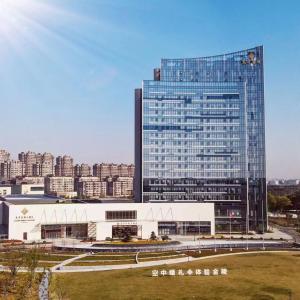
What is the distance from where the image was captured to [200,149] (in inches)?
4941

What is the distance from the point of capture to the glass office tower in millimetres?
123812

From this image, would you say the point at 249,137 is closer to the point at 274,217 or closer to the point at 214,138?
the point at 214,138

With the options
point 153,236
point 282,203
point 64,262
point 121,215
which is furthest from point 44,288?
point 282,203

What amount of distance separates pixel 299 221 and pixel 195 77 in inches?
2289

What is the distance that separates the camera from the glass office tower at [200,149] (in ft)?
406

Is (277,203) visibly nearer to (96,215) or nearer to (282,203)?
(282,203)

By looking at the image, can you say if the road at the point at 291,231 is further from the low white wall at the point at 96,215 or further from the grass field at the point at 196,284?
the grass field at the point at 196,284

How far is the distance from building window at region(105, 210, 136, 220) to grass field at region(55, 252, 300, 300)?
1592 inches

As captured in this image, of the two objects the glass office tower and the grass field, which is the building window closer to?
the glass office tower

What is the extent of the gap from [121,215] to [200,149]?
3175 cm

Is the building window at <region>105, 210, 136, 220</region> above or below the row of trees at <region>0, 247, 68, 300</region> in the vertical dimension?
above

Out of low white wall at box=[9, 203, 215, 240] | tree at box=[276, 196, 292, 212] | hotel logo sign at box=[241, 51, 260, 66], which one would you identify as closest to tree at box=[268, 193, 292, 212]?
tree at box=[276, 196, 292, 212]

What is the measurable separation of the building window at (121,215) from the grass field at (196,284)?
4044 cm

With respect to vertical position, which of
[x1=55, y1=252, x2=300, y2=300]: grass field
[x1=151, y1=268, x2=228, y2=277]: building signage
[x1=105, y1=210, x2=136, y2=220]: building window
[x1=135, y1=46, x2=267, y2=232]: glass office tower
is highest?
[x1=135, y1=46, x2=267, y2=232]: glass office tower
